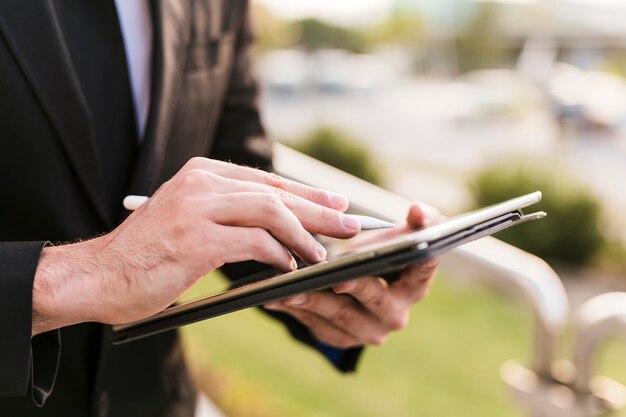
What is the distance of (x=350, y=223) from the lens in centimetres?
88

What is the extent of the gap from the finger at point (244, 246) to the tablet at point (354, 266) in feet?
0.09

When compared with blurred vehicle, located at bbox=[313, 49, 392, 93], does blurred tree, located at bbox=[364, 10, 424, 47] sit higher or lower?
higher

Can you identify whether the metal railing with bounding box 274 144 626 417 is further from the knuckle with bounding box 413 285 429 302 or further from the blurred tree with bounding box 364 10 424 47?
the blurred tree with bounding box 364 10 424 47

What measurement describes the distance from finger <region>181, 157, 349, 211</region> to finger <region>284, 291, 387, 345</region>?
0.24 metres

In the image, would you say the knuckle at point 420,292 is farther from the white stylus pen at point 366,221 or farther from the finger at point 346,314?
the white stylus pen at point 366,221

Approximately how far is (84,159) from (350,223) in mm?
567

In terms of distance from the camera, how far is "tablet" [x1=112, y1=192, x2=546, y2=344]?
740mm

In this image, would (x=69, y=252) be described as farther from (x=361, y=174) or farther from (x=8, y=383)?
(x=361, y=174)

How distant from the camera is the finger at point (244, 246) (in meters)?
0.79

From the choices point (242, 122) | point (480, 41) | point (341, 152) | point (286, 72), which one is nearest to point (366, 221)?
point (242, 122)

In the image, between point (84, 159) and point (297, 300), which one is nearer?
point (297, 300)

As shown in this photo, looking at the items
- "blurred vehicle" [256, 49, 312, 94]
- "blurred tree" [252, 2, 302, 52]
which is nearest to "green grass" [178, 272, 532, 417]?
"blurred tree" [252, 2, 302, 52]

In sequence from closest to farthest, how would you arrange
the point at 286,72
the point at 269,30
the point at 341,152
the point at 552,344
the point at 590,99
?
the point at 552,344, the point at 341,152, the point at 269,30, the point at 590,99, the point at 286,72

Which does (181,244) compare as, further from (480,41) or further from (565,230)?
(480,41)
